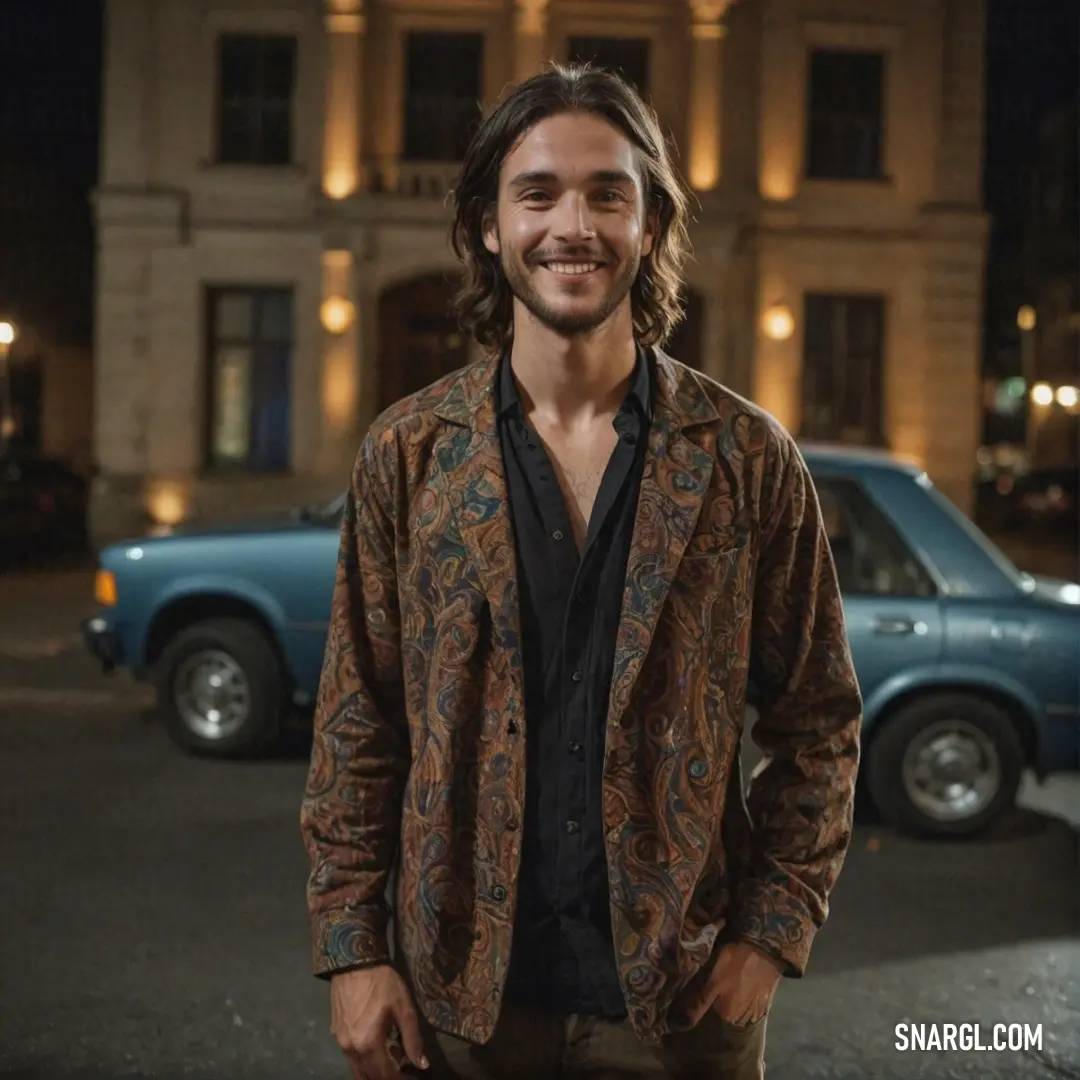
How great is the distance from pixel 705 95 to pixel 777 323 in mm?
4062

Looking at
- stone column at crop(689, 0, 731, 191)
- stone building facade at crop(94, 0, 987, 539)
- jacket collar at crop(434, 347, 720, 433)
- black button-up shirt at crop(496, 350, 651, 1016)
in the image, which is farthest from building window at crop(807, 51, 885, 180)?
black button-up shirt at crop(496, 350, 651, 1016)

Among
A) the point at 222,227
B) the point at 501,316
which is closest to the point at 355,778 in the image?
the point at 501,316

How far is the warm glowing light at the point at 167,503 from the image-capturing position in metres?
24.5

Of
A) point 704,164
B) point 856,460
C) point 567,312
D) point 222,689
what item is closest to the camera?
point 567,312

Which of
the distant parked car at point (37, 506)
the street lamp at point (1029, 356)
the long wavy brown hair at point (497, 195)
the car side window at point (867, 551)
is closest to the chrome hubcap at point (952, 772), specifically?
the car side window at point (867, 551)

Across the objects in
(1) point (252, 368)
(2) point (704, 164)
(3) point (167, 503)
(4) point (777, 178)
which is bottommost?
(3) point (167, 503)

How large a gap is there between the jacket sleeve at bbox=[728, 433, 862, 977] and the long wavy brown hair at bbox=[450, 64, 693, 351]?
0.41 meters

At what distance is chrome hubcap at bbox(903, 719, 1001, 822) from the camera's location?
6824mm

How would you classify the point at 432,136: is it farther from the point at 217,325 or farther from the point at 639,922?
the point at 639,922

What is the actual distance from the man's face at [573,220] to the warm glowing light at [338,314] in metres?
22.4

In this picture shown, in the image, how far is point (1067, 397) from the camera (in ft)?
156

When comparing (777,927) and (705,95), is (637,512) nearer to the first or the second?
(777,927)

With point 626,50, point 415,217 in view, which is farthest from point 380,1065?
point 626,50

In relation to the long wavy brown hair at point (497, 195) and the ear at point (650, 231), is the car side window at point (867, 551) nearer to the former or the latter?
the long wavy brown hair at point (497, 195)
